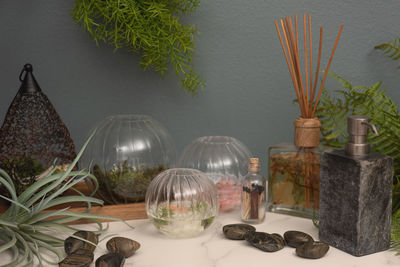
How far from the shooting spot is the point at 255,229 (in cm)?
82

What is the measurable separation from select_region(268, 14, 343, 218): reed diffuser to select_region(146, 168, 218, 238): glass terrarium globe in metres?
0.17

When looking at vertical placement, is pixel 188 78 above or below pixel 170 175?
above

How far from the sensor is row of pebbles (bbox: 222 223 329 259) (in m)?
0.71

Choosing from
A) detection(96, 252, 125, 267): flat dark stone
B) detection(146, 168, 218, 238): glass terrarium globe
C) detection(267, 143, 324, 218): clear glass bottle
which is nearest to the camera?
detection(96, 252, 125, 267): flat dark stone

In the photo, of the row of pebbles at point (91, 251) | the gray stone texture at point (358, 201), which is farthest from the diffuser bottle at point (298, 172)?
the row of pebbles at point (91, 251)

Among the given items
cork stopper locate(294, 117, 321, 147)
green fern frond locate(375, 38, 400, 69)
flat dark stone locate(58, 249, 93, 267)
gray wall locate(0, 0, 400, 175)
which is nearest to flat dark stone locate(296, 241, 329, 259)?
cork stopper locate(294, 117, 321, 147)

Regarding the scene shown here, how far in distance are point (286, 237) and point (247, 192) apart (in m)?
0.13

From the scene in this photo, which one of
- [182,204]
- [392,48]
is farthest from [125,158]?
[392,48]

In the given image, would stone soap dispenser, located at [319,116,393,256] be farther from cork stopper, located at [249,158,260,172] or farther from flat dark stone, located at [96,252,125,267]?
flat dark stone, located at [96,252,125,267]

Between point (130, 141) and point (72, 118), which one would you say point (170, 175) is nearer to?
point (130, 141)

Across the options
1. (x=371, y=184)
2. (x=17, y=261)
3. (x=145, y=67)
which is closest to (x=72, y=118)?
(x=145, y=67)

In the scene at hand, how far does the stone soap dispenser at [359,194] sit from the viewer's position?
2.31 feet

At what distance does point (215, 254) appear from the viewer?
0.73 meters

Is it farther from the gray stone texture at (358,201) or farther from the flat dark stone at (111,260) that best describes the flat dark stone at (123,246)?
the gray stone texture at (358,201)
